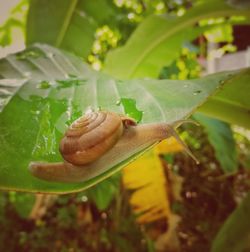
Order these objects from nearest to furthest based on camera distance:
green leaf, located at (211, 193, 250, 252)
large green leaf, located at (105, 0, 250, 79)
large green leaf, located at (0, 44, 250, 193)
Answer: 1. large green leaf, located at (0, 44, 250, 193)
2. green leaf, located at (211, 193, 250, 252)
3. large green leaf, located at (105, 0, 250, 79)

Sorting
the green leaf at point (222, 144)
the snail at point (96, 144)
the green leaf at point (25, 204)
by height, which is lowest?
the green leaf at point (25, 204)

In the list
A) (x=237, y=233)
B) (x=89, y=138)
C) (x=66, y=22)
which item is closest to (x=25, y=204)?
(x=66, y=22)

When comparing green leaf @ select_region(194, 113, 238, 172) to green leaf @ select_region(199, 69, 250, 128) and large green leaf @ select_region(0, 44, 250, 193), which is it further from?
large green leaf @ select_region(0, 44, 250, 193)

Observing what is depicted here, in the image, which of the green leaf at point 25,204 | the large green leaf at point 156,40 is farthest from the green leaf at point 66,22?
the green leaf at point 25,204

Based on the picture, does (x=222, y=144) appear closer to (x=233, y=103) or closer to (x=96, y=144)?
(x=233, y=103)

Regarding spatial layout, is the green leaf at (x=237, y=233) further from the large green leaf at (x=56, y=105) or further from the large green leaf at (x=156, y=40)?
the large green leaf at (x=156, y=40)

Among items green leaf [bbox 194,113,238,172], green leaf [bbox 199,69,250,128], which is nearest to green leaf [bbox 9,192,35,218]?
green leaf [bbox 194,113,238,172]

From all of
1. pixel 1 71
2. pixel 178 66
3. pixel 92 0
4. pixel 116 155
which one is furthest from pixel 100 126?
pixel 178 66

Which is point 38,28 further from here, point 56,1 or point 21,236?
point 21,236
